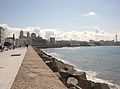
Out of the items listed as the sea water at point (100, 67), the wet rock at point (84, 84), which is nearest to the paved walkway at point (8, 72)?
the wet rock at point (84, 84)

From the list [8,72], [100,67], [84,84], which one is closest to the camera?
[8,72]

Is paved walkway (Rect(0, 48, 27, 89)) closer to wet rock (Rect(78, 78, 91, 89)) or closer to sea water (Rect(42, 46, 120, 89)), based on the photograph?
wet rock (Rect(78, 78, 91, 89))

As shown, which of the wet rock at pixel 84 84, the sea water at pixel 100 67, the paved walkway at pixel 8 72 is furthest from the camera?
the sea water at pixel 100 67

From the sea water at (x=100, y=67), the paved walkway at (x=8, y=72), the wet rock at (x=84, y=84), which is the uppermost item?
the paved walkway at (x=8, y=72)

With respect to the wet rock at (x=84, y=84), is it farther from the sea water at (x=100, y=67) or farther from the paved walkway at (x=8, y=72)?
the paved walkway at (x=8, y=72)

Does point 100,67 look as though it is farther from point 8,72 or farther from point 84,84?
point 8,72

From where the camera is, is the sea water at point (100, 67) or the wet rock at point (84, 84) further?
the sea water at point (100, 67)

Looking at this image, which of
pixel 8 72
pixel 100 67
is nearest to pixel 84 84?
pixel 8 72

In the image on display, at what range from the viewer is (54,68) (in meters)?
15.6

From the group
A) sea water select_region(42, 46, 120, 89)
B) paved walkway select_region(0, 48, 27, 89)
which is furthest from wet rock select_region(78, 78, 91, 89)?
paved walkway select_region(0, 48, 27, 89)

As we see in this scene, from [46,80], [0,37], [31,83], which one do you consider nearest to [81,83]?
[46,80]

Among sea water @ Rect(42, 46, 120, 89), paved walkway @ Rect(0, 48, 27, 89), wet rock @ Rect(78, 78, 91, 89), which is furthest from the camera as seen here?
sea water @ Rect(42, 46, 120, 89)

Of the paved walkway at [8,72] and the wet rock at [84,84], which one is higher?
the paved walkway at [8,72]

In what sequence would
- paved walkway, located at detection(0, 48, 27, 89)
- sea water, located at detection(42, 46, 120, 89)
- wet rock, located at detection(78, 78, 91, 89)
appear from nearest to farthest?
paved walkway, located at detection(0, 48, 27, 89) < wet rock, located at detection(78, 78, 91, 89) < sea water, located at detection(42, 46, 120, 89)
